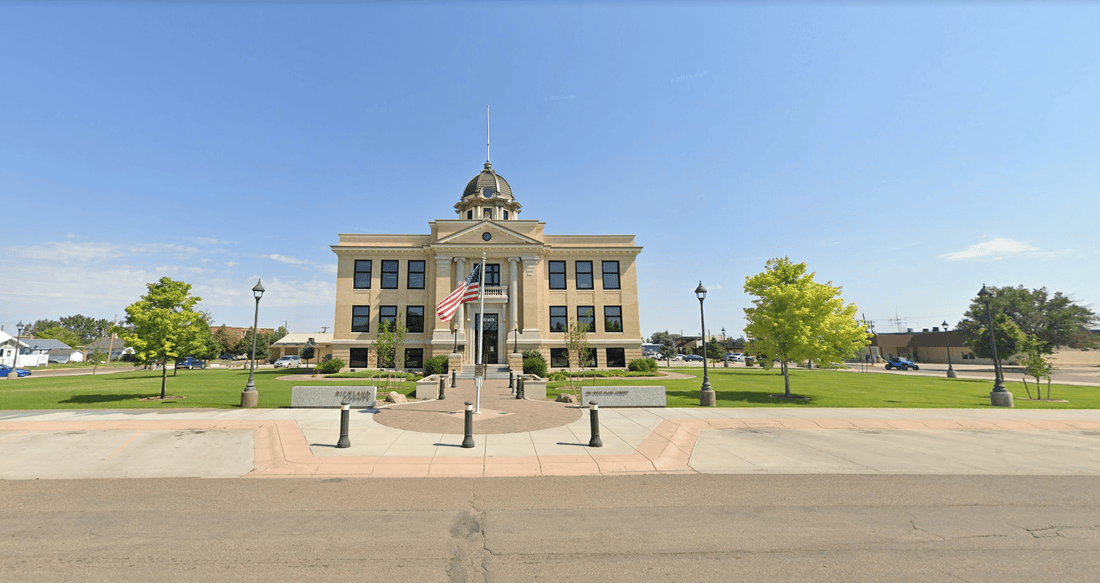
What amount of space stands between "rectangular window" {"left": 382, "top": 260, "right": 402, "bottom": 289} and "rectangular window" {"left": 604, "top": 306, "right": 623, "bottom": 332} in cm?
2024

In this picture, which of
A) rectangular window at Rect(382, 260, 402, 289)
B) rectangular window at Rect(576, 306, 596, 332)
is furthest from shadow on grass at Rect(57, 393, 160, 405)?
rectangular window at Rect(576, 306, 596, 332)

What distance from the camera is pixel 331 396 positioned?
1591 cm

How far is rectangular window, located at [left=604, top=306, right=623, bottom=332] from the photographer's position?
4078cm

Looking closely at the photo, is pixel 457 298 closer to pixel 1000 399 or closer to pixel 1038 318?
pixel 1000 399

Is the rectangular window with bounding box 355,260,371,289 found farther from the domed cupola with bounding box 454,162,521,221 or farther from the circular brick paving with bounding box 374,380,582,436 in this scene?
the circular brick paving with bounding box 374,380,582,436

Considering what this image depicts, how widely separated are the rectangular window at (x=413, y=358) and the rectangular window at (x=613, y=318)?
17452 mm

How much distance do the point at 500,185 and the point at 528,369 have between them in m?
24.1

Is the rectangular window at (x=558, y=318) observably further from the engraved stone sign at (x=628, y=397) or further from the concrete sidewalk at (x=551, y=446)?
the concrete sidewalk at (x=551, y=446)

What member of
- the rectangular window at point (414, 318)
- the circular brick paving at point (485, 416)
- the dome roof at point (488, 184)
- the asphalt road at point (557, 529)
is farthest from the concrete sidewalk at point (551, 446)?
the dome roof at point (488, 184)

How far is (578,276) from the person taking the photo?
4172 cm

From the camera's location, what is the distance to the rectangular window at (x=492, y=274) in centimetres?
→ 4031

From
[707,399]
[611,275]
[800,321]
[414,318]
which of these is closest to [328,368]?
[414,318]

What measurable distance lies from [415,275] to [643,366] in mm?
22620

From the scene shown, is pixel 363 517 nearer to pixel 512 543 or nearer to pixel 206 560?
pixel 206 560
